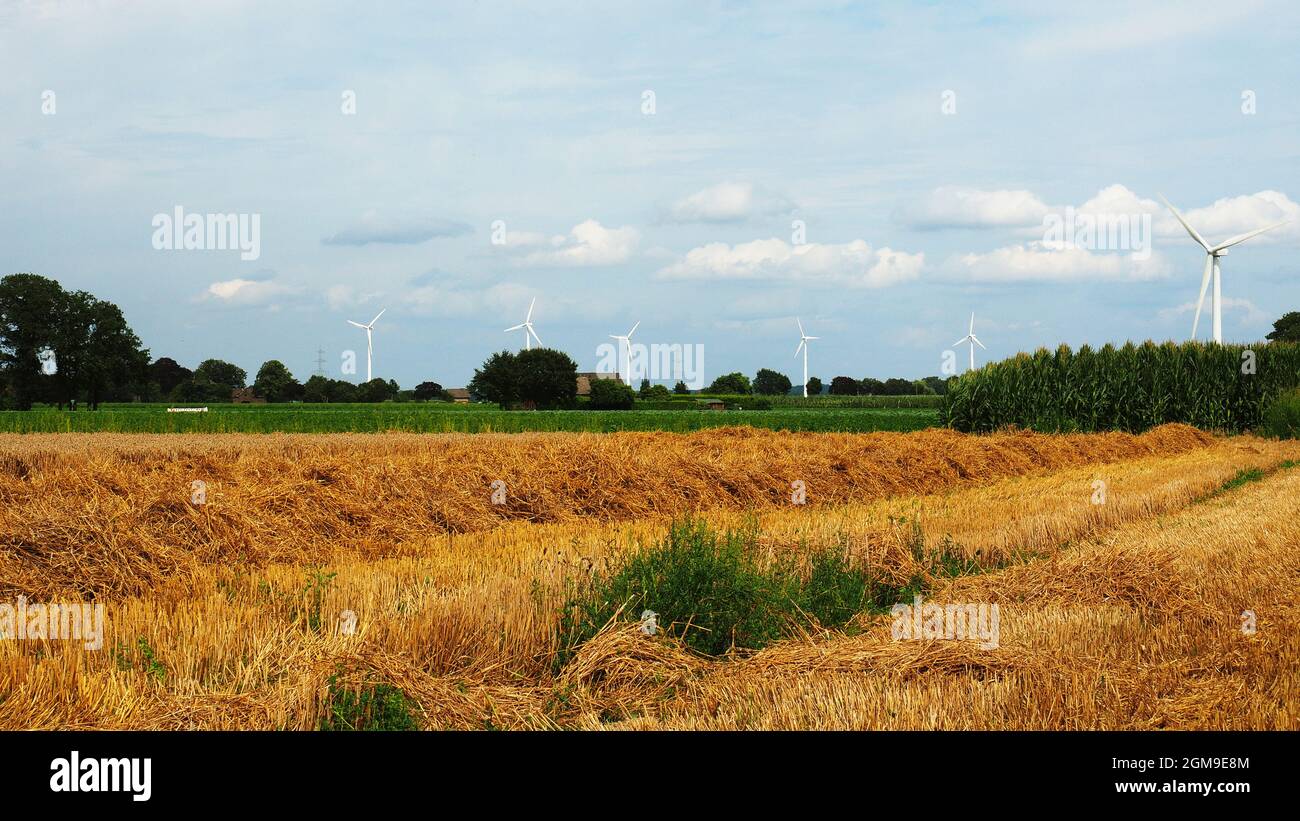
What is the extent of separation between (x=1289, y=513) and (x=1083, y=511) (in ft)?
9.78

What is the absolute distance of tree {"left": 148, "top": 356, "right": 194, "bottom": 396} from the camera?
417 ft

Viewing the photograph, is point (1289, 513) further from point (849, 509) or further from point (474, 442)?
point (474, 442)

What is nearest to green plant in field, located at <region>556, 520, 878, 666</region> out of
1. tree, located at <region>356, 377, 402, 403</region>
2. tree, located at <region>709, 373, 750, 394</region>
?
tree, located at <region>356, 377, 402, 403</region>

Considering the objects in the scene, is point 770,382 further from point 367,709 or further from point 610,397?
point 367,709

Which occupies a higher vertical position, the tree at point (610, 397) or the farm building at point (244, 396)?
the farm building at point (244, 396)

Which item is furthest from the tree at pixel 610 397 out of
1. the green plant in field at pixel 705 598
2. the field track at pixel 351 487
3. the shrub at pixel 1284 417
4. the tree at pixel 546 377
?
the green plant in field at pixel 705 598

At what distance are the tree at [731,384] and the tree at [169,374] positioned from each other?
67618mm

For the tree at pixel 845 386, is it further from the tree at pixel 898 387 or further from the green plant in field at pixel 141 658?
the green plant in field at pixel 141 658

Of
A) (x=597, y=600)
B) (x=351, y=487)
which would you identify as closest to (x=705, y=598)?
(x=597, y=600)

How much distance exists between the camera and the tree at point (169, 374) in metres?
127

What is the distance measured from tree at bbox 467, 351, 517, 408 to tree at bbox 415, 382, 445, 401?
40326 millimetres

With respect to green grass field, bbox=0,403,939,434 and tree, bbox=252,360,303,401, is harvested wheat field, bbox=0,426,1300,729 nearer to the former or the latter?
green grass field, bbox=0,403,939,434

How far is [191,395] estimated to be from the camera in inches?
4751

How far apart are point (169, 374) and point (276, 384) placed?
14.4m
